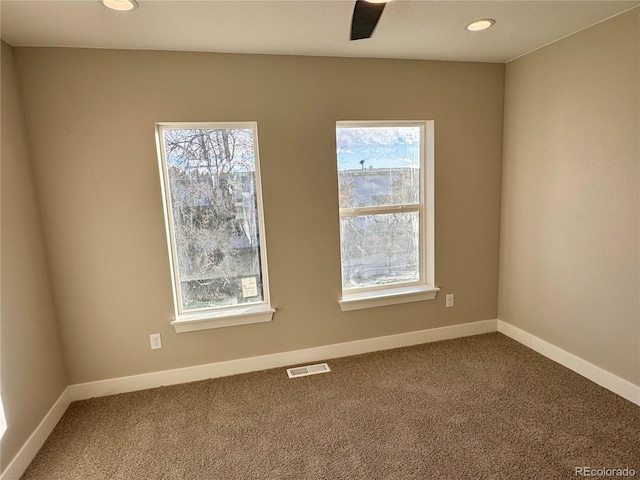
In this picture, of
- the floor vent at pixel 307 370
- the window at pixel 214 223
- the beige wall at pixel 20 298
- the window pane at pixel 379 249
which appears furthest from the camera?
the window pane at pixel 379 249

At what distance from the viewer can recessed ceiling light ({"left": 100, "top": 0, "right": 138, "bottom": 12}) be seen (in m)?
1.68

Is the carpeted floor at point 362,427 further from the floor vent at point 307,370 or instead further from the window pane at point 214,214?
the window pane at point 214,214

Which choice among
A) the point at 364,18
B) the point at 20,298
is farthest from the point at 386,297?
the point at 20,298

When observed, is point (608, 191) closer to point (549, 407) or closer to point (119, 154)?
point (549, 407)

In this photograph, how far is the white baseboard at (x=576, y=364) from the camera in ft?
7.15

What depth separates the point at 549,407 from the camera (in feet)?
7.04

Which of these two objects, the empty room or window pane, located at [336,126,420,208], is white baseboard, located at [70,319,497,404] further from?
window pane, located at [336,126,420,208]

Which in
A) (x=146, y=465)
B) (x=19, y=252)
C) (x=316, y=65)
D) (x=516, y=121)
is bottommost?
(x=146, y=465)

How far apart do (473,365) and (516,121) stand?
193 cm

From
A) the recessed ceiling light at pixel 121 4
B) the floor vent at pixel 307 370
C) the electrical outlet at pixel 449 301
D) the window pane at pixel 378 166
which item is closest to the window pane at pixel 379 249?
the window pane at pixel 378 166

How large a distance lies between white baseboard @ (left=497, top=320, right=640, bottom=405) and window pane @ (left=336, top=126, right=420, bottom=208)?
1421 mm

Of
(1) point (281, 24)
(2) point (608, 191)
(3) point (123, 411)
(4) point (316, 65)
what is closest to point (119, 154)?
(1) point (281, 24)

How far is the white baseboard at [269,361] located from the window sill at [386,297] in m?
0.30

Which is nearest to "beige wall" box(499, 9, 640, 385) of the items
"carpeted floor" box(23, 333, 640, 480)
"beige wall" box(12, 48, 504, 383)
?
"beige wall" box(12, 48, 504, 383)
